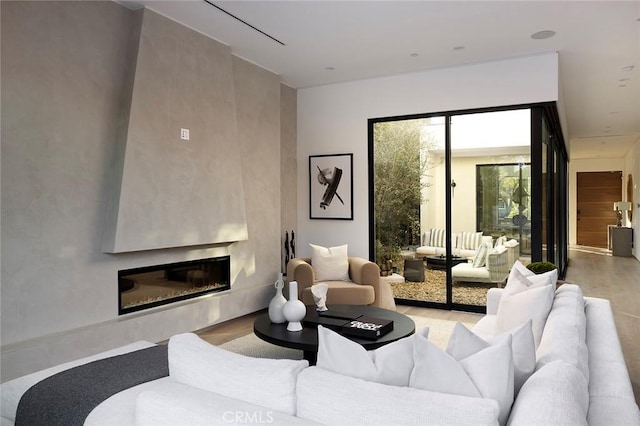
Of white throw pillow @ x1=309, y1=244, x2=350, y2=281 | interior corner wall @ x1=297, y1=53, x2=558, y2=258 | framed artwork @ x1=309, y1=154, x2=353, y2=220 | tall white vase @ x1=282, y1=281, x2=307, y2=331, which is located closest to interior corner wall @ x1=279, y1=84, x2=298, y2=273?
interior corner wall @ x1=297, y1=53, x2=558, y2=258

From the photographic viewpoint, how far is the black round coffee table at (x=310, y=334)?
2.97 meters

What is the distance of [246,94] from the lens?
5.16 m

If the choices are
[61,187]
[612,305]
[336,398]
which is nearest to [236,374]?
[336,398]

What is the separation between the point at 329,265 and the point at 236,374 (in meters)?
3.84

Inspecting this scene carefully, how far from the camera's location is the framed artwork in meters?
5.99

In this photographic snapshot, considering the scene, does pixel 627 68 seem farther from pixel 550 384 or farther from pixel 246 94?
pixel 550 384

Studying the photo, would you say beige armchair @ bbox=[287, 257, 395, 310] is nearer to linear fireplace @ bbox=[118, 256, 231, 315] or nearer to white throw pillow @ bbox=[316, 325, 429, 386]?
linear fireplace @ bbox=[118, 256, 231, 315]

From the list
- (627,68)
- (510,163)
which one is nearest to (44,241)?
(510,163)

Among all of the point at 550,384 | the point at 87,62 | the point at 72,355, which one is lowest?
the point at 72,355

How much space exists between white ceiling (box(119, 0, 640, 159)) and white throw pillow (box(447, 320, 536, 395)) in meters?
2.99

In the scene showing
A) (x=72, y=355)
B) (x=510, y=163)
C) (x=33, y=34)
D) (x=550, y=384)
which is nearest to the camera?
(x=550, y=384)

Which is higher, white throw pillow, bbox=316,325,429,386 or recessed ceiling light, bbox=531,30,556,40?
recessed ceiling light, bbox=531,30,556,40

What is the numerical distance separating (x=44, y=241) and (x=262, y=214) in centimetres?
256

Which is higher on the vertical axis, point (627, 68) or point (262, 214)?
point (627, 68)
